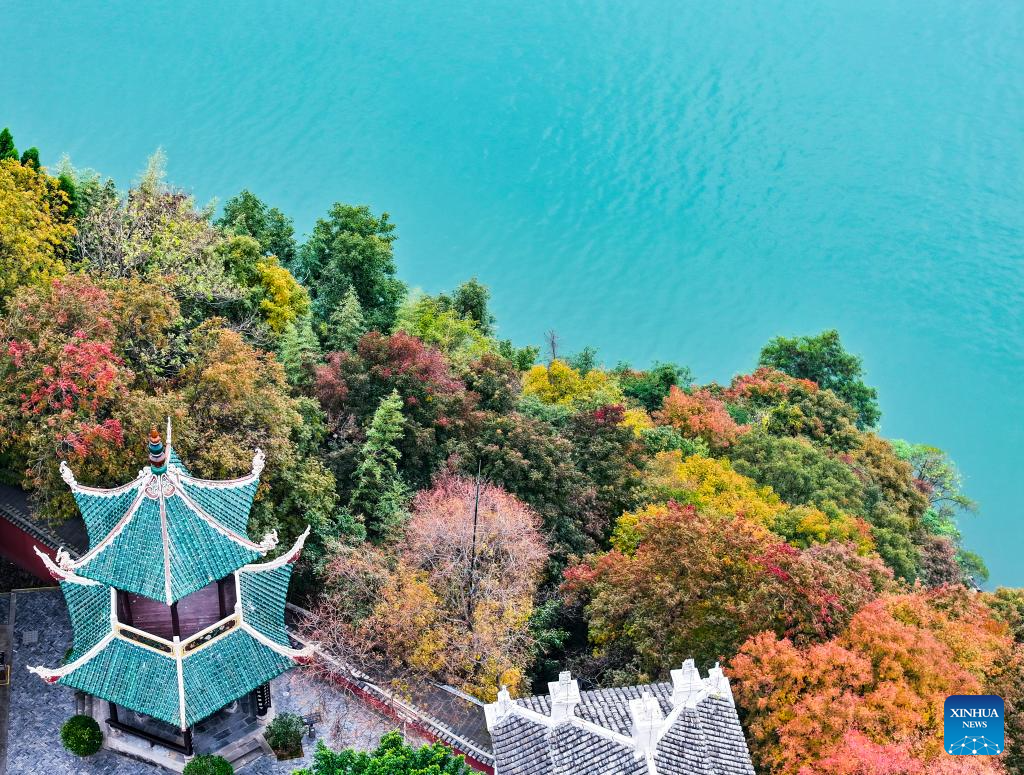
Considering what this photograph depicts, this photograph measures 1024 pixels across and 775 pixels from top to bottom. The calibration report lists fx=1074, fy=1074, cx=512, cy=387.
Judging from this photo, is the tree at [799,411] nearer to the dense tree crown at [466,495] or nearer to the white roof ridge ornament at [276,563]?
the dense tree crown at [466,495]

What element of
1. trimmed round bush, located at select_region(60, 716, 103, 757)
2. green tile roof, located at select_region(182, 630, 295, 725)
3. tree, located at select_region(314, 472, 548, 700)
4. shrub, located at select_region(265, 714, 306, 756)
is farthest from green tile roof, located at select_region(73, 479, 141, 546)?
tree, located at select_region(314, 472, 548, 700)

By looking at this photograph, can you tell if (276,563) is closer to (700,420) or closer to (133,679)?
(133,679)

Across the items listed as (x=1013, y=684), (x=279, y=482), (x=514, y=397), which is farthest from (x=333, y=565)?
(x=1013, y=684)

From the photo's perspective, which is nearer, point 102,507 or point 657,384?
point 102,507

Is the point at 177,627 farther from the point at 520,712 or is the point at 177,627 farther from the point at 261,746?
the point at 520,712

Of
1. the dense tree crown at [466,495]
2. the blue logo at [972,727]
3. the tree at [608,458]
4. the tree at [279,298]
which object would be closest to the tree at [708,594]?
the dense tree crown at [466,495]

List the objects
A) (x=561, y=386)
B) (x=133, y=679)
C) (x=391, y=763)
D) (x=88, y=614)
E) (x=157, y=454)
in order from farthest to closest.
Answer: (x=561, y=386) → (x=88, y=614) → (x=133, y=679) → (x=157, y=454) → (x=391, y=763)

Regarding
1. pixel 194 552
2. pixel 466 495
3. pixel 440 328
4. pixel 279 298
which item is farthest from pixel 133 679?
pixel 440 328
